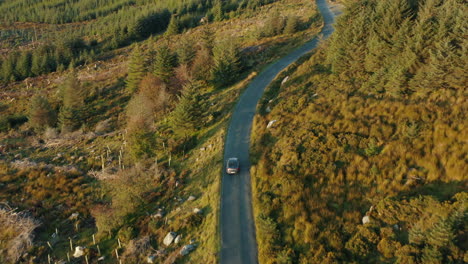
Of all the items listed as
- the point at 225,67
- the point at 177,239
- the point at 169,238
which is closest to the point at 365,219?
the point at 177,239

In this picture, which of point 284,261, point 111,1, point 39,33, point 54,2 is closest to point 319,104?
point 284,261

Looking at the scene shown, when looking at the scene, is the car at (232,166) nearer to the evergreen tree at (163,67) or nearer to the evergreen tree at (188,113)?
the evergreen tree at (188,113)

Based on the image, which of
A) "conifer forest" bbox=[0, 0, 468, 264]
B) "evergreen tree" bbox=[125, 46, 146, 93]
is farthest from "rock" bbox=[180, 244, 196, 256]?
"evergreen tree" bbox=[125, 46, 146, 93]

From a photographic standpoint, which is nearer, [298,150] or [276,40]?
[298,150]

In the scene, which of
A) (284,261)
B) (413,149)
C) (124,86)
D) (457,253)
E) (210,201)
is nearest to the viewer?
(457,253)

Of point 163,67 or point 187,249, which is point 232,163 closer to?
point 187,249

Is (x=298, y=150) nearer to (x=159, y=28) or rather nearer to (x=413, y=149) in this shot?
(x=413, y=149)

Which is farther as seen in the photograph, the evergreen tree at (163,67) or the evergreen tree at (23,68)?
the evergreen tree at (23,68)

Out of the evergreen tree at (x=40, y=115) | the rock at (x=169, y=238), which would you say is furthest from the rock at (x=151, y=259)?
the evergreen tree at (x=40, y=115)
